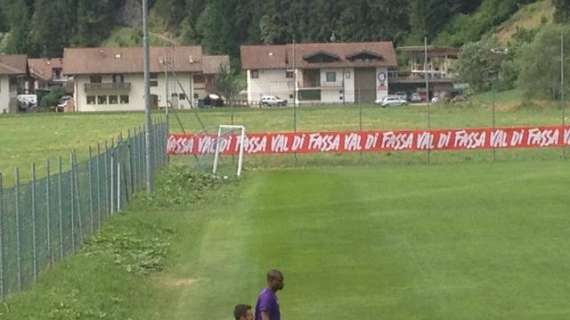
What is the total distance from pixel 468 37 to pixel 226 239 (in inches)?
5198

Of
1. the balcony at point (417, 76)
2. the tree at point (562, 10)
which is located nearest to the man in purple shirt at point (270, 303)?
the tree at point (562, 10)

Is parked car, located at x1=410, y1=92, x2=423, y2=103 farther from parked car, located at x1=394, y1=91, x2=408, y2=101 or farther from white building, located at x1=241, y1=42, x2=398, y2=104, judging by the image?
white building, located at x1=241, y1=42, x2=398, y2=104

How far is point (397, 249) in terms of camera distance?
70.9 ft

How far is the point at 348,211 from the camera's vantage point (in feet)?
93.2

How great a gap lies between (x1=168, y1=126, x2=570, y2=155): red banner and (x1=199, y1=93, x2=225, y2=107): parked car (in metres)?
74.1

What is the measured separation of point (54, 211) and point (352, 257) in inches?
199

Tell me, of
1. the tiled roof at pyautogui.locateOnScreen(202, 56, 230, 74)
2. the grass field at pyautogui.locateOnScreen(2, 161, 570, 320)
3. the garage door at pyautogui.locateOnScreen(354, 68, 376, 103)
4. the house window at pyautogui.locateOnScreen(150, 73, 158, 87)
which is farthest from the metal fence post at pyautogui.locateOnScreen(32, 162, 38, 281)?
the tiled roof at pyautogui.locateOnScreen(202, 56, 230, 74)

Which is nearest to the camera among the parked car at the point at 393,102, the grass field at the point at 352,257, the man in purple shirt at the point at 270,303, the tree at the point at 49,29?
the man in purple shirt at the point at 270,303

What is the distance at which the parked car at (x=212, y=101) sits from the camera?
122m

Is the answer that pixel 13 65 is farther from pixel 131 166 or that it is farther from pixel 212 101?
pixel 131 166

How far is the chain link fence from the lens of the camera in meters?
16.6

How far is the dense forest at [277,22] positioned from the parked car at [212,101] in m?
28.1

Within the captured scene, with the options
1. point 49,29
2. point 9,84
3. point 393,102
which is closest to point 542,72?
point 393,102

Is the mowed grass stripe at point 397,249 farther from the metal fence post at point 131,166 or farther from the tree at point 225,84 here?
the tree at point 225,84
